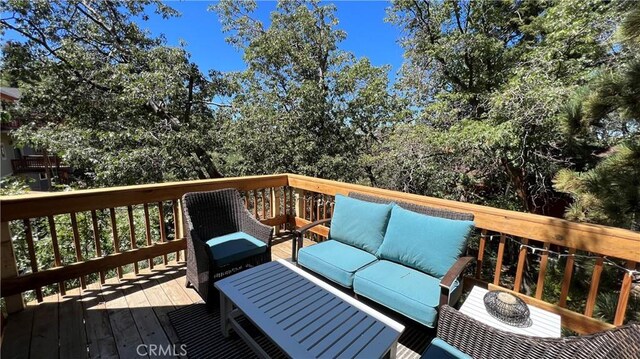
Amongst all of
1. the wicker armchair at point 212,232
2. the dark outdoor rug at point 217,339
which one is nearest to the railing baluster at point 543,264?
the dark outdoor rug at point 217,339

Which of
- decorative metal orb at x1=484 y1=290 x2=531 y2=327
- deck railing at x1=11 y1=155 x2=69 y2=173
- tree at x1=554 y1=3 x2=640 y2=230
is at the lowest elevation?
deck railing at x1=11 y1=155 x2=69 y2=173

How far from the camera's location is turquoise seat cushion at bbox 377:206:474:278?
208 centimetres

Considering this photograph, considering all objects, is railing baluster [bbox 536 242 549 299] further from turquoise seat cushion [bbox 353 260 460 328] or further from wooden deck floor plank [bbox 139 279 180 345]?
wooden deck floor plank [bbox 139 279 180 345]

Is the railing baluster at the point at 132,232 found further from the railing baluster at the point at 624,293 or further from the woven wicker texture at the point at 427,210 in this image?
the railing baluster at the point at 624,293

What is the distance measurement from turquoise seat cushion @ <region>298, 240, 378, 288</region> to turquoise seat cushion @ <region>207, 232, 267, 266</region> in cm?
43

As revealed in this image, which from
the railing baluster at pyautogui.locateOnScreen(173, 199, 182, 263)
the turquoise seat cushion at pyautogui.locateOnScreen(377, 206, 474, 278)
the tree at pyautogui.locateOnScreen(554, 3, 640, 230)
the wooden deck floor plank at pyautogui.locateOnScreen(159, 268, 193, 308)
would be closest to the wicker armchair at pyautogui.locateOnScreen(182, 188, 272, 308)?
the wooden deck floor plank at pyautogui.locateOnScreen(159, 268, 193, 308)

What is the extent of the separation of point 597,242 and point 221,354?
8.50 feet

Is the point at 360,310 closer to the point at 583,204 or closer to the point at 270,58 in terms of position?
the point at 583,204

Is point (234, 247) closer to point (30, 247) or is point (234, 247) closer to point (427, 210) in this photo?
point (30, 247)

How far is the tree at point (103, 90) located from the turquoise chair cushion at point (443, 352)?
6781 millimetres

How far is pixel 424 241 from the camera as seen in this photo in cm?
219

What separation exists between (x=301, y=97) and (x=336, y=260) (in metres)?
6.19

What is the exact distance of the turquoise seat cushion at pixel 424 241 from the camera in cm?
208

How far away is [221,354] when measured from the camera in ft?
6.22
